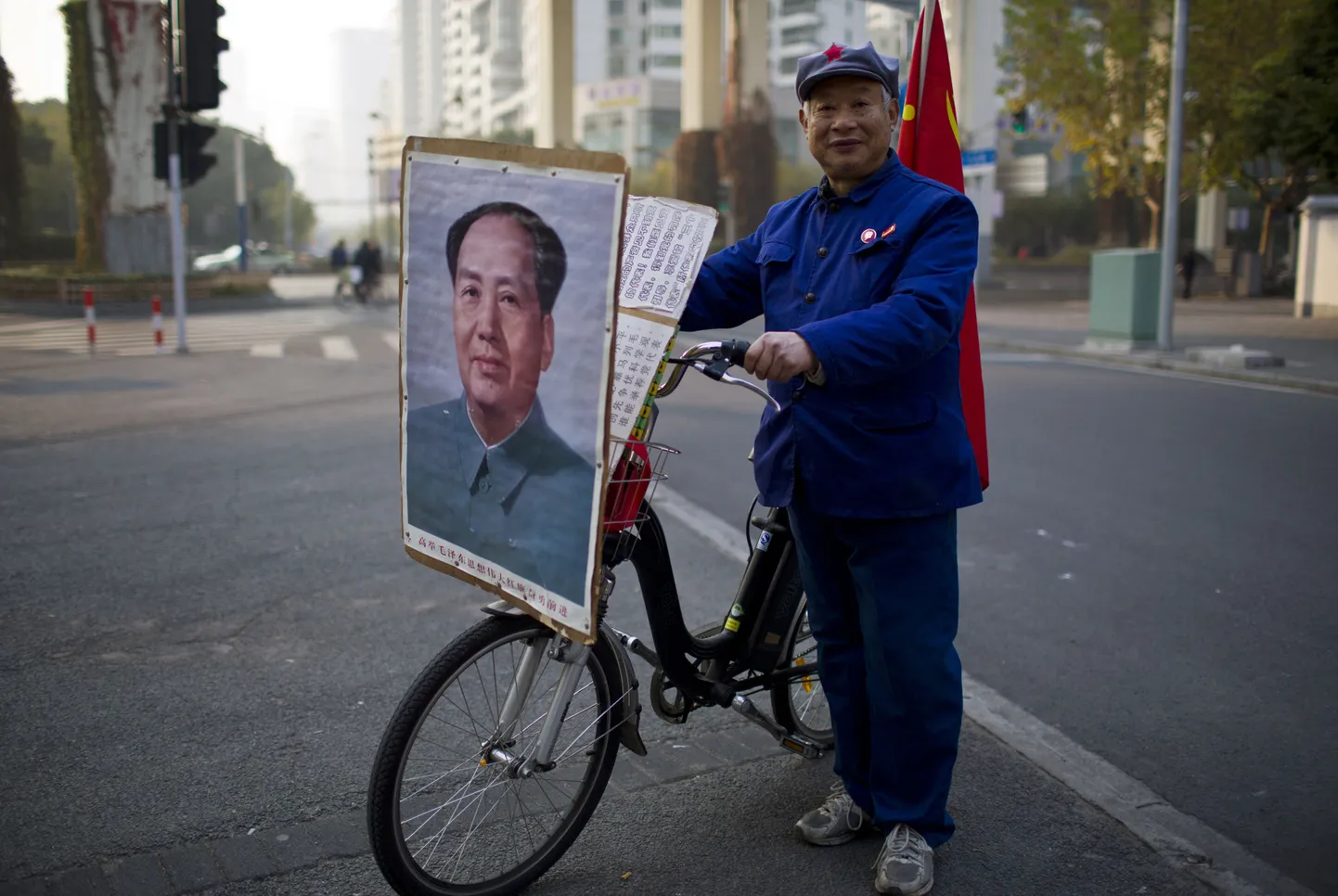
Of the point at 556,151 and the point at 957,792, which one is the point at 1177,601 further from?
the point at 556,151

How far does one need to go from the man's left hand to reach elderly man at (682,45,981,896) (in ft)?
0.35

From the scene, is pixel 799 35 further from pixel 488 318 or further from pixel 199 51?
pixel 488 318

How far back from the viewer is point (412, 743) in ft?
8.92

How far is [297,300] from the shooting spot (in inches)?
1326

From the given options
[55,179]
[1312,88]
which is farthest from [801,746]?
[55,179]

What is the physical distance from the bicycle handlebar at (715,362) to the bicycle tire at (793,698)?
769 millimetres

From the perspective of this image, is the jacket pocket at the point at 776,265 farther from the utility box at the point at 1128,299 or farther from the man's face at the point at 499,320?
the utility box at the point at 1128,299

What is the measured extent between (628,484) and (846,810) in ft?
3.73

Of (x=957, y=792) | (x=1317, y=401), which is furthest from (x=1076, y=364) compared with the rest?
(x=957, y=792)

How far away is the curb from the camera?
1307 centimetres

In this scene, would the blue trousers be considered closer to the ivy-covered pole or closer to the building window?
the ivy-covered pole

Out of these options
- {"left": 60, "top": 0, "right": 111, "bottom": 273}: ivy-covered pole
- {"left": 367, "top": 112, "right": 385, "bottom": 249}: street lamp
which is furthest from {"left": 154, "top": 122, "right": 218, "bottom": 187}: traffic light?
{"left": 367, "top": 112, "right": 385, "bottom": 249}: street lamp

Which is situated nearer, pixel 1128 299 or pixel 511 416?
pixel 511 416

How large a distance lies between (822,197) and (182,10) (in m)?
13.6
